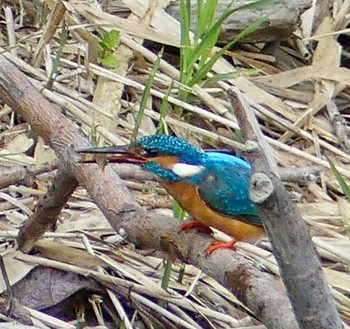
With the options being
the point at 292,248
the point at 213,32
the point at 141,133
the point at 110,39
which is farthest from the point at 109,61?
the point at 292,248

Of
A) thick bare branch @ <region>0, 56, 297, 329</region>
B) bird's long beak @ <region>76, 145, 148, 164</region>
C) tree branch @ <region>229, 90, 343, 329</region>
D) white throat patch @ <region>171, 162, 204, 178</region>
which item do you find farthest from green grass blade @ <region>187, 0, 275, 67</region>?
tree branch @ <region>229, 90, 343, 329</region>

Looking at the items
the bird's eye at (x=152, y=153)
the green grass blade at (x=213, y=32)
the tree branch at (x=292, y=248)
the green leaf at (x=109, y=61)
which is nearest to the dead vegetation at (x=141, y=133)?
the green leaf at (x=109, y=61)

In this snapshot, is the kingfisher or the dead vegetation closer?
the kingfisher

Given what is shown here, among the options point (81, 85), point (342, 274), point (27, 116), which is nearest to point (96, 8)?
point (81, 85)

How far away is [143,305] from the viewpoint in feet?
8.17

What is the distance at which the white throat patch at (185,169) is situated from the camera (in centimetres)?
199

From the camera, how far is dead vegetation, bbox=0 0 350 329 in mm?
2512

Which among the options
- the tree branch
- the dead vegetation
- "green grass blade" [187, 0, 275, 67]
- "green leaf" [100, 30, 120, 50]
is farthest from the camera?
"green leaf" [100, 30, 120, 50]

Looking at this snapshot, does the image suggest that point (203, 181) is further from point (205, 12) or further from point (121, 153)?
point (205, 12)

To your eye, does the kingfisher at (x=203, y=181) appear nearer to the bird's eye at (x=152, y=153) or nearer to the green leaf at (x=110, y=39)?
the bird's eye at (x=152, y=153)

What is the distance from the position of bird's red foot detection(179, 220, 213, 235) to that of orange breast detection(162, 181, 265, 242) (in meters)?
0.01

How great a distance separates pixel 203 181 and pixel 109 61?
49.1 inches

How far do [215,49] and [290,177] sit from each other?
1.08 metres

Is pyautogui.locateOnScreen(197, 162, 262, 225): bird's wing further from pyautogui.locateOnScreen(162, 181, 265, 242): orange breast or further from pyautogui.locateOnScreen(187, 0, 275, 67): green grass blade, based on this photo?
pyautogui.locateOnScreen(187, 0, 275, 67): green grass blade
